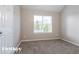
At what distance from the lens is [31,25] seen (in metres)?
4.12

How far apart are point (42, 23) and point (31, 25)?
17.7 inches

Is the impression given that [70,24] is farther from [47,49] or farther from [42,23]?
[47,49]

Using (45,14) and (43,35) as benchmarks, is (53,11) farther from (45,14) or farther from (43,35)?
(43,35)

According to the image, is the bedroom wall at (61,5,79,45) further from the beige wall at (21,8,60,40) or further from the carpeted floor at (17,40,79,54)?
the carpeted floor at (17,40,79,54)

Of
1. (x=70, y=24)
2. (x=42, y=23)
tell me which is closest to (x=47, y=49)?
(x=42, y=23)

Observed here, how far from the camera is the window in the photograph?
411cm

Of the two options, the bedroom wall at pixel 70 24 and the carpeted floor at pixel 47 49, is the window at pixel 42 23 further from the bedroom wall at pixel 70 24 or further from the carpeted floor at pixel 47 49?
the carpeted floor at pixel 47 49

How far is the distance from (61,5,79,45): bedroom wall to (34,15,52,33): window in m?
0.56

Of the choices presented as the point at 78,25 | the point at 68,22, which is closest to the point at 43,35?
the point at 68,22

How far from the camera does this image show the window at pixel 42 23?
411 centimetres

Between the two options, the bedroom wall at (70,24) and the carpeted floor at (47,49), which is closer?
the carpeted floor at (47,49)

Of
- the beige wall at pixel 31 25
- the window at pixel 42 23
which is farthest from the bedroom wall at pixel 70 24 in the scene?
the window at pixel 42 23

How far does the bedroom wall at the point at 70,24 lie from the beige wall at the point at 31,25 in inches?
10.9
